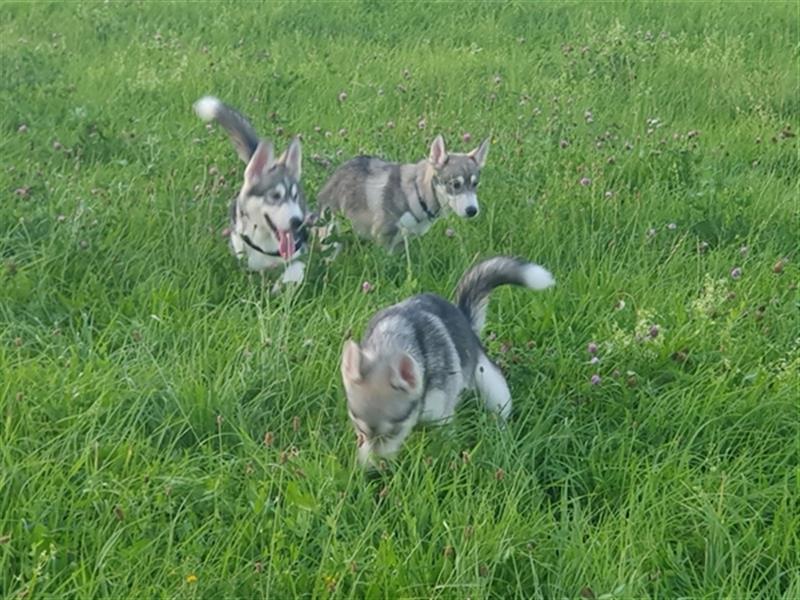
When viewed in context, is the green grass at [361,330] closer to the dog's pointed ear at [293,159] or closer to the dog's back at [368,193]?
the dog's back at [368,193]

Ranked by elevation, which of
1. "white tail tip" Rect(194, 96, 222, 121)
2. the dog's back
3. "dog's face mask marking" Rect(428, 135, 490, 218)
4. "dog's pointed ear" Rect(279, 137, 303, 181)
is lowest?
the dog's back

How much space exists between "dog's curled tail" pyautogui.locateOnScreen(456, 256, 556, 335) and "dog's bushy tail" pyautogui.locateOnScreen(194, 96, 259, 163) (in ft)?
6.32

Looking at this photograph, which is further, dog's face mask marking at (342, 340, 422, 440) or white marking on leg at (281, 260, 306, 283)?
white marking on leg at (281, 260, 306, 283)

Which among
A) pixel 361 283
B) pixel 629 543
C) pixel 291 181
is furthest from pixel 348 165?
pixel 629 543

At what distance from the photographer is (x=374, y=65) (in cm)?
839

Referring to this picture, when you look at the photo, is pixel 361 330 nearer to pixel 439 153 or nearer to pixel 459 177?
pixel 459 177

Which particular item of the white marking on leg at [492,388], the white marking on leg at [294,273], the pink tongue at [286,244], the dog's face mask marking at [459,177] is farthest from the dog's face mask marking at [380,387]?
the dog's face mask marking at [459,177]

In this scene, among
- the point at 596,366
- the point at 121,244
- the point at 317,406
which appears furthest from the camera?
the point at 121,244

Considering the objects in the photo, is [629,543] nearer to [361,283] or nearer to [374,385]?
[374,385]

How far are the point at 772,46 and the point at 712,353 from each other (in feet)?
22.3

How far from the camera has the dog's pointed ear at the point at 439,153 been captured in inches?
219

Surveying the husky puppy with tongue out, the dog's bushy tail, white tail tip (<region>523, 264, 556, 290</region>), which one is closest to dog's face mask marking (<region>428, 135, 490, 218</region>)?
the husky puppy with tongue out

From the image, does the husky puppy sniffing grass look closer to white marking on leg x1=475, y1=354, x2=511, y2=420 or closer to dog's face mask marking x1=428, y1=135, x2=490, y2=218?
white marking on leg x1=475, y1=354, x2=511, y2=420

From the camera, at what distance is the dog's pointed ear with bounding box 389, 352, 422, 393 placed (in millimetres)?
3035
